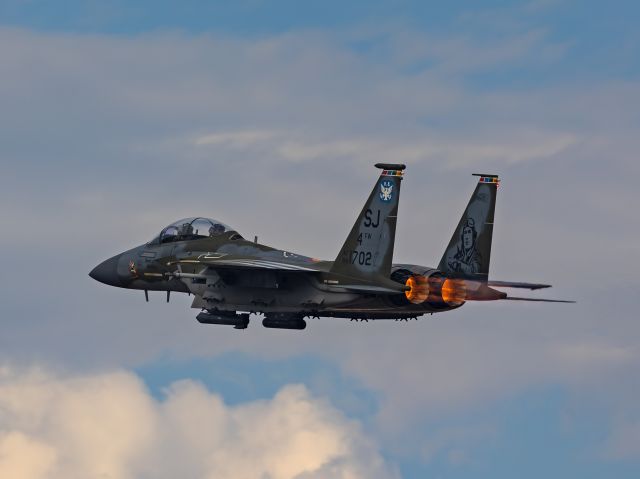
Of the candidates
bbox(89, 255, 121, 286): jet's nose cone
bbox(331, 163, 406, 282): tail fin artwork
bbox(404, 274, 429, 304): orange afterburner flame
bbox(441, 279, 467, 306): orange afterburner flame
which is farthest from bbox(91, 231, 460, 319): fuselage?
bbox(331, 163, 406, 282): tail fin artwork

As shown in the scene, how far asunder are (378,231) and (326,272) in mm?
2780

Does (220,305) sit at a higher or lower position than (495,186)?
lower

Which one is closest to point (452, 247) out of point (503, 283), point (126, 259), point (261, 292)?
point (503, 283)

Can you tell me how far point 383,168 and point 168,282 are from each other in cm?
1138

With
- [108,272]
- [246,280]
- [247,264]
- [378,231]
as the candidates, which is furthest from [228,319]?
[378,231]

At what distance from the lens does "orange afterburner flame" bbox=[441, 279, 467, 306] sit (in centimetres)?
7950

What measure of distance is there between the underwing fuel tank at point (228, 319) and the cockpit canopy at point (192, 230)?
10.8 ft

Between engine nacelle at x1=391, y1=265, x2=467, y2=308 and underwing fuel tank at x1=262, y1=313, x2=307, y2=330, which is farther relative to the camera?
underwing fuel tank at x1=262, y1=313, x2=307, y2=330

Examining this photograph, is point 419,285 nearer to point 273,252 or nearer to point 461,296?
point 461,296

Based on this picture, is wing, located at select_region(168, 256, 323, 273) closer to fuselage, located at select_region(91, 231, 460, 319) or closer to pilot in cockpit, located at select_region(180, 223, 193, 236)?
fuselage, located at select_region(91, 231, 460, 319)

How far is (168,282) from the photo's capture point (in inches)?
3374

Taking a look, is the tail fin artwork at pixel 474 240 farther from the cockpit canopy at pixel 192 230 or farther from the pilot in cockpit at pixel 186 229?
the pilot in cockpit at pixel 186 229

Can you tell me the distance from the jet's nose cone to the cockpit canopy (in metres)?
2.25

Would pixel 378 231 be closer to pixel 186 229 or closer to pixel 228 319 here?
pixel 228 319
